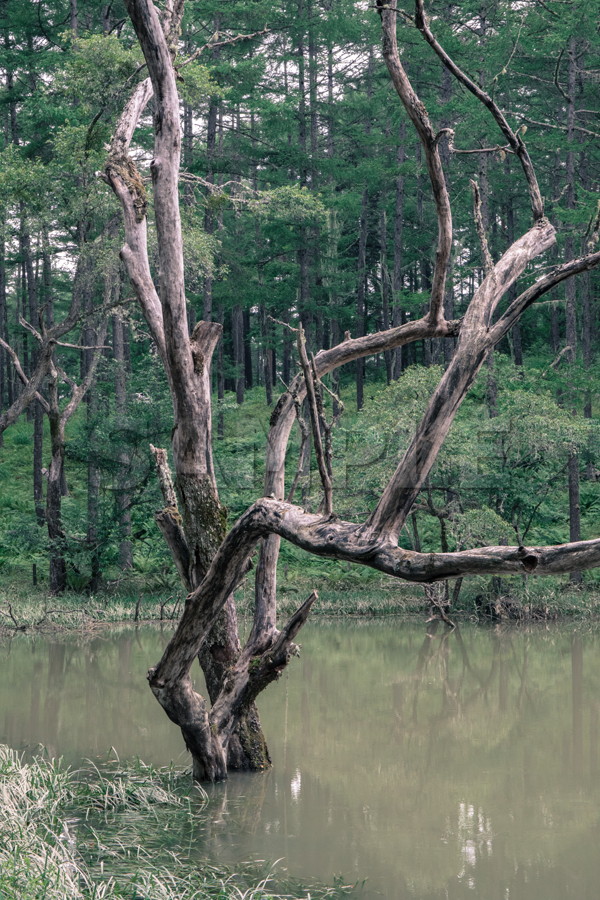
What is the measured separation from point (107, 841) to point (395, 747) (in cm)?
347

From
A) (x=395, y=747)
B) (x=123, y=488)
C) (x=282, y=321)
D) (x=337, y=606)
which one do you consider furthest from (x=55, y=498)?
(x=395, y=747)

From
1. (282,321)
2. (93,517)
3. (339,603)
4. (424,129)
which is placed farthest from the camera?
(282,321)

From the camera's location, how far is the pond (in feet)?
17.2

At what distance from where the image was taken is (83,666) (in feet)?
38.9

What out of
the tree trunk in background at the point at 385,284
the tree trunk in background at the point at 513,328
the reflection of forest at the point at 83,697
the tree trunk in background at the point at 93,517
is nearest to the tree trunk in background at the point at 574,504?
the reflection of forest at the point at 83,697

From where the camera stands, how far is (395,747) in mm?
7945

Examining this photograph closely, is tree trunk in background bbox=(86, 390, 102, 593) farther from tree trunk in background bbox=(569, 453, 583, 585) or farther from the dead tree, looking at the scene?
the dead tree

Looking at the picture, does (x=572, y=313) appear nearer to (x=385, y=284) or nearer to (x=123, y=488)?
(x=385, y=284)

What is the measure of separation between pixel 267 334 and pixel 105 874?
81.4 feet

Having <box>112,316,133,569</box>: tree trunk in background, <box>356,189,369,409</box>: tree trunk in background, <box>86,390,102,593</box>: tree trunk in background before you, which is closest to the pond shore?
<box>86,390,102,593</box>: tree trunk in background

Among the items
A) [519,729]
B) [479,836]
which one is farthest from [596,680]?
[479,836]

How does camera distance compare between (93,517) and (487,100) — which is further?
(93,517)

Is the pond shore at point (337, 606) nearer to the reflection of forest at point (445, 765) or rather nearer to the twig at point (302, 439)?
the reflection of forest at point (445, 765)

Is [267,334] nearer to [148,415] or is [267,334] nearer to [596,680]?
[148,415]
